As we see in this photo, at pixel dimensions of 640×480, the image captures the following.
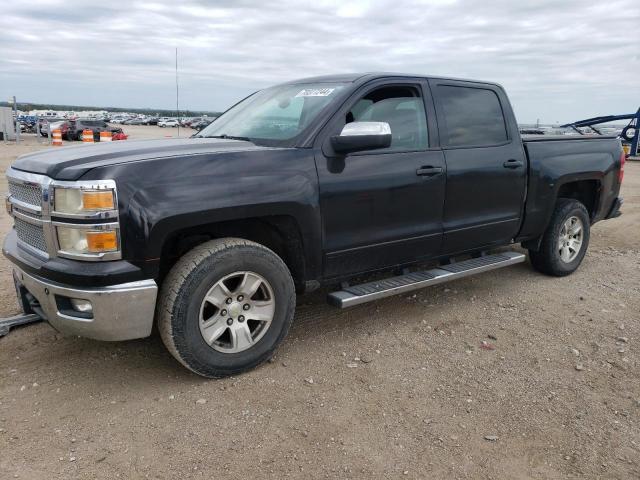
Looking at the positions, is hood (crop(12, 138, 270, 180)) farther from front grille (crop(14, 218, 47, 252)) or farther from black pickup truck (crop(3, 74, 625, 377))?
front grille (crop(14, 218, 47, 252))

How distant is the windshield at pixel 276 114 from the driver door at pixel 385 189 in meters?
0.22

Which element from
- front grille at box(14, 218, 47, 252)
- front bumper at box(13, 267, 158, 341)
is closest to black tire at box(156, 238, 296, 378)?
front bumper at box(13, 267, 158, 341)

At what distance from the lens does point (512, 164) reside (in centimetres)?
461

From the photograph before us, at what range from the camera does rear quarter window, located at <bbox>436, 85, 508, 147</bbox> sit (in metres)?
4.24

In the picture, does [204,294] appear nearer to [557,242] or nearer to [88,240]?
[88,240]

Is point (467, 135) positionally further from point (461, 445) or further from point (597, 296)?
point (461, 445)

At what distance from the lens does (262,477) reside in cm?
244

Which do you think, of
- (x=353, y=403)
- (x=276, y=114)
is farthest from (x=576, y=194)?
(x=353, y=403)

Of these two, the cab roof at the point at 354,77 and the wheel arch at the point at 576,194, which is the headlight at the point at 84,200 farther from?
the wheel arch at the point at 576,194

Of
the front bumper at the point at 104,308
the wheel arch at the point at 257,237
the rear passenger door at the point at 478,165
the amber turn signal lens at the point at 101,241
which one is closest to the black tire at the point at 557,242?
the rear passenger door at the point at 478,165

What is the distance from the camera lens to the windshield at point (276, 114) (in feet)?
12.0

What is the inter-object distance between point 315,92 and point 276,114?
1.09 feet

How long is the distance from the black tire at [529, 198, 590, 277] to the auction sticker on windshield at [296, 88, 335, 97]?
279cm

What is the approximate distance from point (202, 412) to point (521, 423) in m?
1.74
